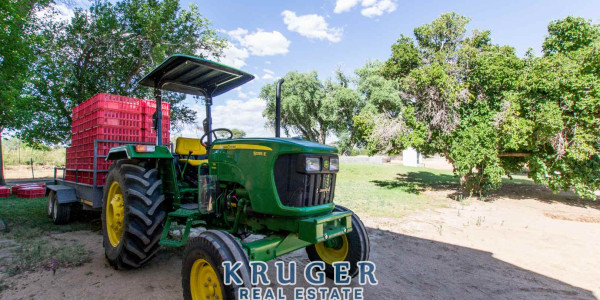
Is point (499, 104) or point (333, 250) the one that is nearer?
point (333, 250)

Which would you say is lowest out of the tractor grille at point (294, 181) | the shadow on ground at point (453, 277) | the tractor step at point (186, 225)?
the shadow on ground at point (453, 277)

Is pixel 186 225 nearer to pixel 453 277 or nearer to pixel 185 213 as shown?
pixel 185 213

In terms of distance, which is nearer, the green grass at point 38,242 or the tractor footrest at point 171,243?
the tractor footrest at point 171,243

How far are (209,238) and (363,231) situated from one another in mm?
1739

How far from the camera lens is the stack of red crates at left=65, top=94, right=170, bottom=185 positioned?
16.6 feet

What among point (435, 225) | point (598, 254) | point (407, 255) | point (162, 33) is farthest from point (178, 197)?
point (162, 33)

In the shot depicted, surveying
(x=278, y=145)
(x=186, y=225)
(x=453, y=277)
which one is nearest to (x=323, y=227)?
(x=278, y=145)

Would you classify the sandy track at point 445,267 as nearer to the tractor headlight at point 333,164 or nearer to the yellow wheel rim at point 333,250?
the yellow wheel rim at point 333,250

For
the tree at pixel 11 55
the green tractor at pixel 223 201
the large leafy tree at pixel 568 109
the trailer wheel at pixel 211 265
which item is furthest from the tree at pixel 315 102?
the trailer wheel at pixel 211 265

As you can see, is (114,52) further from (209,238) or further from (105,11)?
(209,238)

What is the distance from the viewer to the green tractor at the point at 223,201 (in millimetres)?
2590

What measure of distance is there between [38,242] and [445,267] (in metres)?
6.01

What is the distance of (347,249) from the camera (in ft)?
11.4

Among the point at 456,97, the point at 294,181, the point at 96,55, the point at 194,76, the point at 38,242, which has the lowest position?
the point at 38,242
